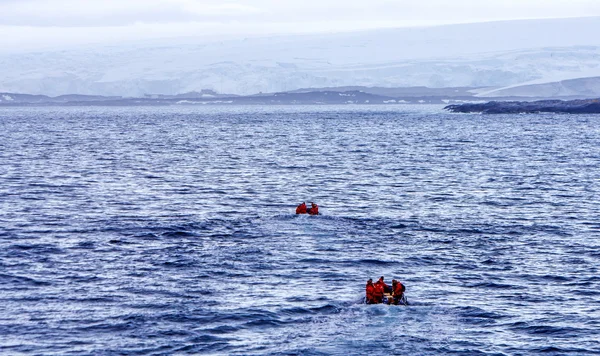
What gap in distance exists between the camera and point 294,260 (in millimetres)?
43938

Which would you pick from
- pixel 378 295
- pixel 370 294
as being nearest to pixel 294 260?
pixel 370 294

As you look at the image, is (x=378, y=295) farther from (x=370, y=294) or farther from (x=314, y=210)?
(x=314, y=210)

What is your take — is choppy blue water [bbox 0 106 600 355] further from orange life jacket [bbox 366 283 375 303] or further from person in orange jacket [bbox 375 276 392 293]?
person in orange jacket [bbox 375 276 392 293]

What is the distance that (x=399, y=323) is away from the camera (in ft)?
110

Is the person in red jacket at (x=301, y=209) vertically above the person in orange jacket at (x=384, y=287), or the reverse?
the person in red jacket at (x=301, y=209)

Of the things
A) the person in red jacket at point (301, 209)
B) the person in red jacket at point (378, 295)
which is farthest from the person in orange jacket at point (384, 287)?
the person in red jacket at point (301, 209)

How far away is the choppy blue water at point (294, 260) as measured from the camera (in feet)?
106

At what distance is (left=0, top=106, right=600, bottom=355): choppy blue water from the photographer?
32188mm

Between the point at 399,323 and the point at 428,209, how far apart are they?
2910cm

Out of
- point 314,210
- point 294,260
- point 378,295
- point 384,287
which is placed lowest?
point 294,260

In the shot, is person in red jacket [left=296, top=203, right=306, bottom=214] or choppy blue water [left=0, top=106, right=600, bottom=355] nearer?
choppy blue water [left=0, top=106, right=600, bottom=355]

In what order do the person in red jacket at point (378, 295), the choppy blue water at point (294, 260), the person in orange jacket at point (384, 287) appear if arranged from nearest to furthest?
the choppy blue water at point (294, 260), the person in red jacket at point (378, 295), the person in orange jacket at point (384, 287)

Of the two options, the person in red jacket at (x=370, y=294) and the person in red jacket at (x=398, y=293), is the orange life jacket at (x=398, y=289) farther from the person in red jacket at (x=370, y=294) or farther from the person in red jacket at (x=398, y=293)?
the person in red jacket at (x=370, y=294)

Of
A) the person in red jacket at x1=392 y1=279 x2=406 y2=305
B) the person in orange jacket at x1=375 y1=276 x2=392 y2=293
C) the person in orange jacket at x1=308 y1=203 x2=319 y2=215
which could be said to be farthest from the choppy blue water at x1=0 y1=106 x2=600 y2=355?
the person in orange jacket at x1=375 y1=276 x2=392 y2=293
